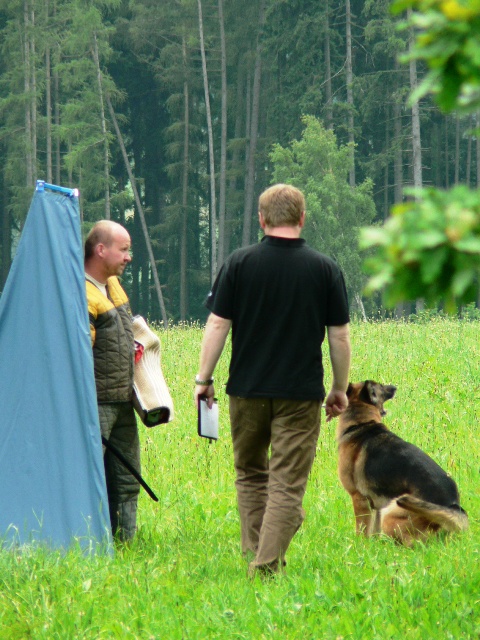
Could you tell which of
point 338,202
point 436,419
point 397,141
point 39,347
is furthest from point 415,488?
point 397,141

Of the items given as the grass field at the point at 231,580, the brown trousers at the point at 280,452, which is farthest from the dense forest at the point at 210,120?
the brown trousers at the point at 280,452

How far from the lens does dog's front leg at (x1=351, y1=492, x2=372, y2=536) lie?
5.44 metres

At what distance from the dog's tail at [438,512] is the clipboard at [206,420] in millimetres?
1083

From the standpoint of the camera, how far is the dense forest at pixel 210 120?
122ft

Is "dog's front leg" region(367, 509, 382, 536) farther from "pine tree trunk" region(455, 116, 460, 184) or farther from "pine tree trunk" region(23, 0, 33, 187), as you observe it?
"pine tree trunk" region(455, 116, 460, 184)

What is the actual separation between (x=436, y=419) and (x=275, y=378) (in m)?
4.63

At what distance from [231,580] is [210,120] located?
4000 cm

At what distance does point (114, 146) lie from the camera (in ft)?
163

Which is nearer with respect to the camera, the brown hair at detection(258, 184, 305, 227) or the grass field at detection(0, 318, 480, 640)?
the grass field at detection(0, 318, 480, 640)

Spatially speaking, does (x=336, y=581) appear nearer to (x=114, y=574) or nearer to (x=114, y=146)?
(x=114, y=574)

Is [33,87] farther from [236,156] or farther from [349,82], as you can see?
[349,82]

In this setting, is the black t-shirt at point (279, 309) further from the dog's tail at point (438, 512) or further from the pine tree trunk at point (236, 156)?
the pine tree trunk at point (236, 156)

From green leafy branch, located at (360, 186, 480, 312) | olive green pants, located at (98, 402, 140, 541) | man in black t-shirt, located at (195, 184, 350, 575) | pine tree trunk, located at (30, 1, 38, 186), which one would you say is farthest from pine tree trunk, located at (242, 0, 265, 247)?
green leafy branch, located at (360, 186, 480, 312)

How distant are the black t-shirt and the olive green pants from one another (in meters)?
1.00
